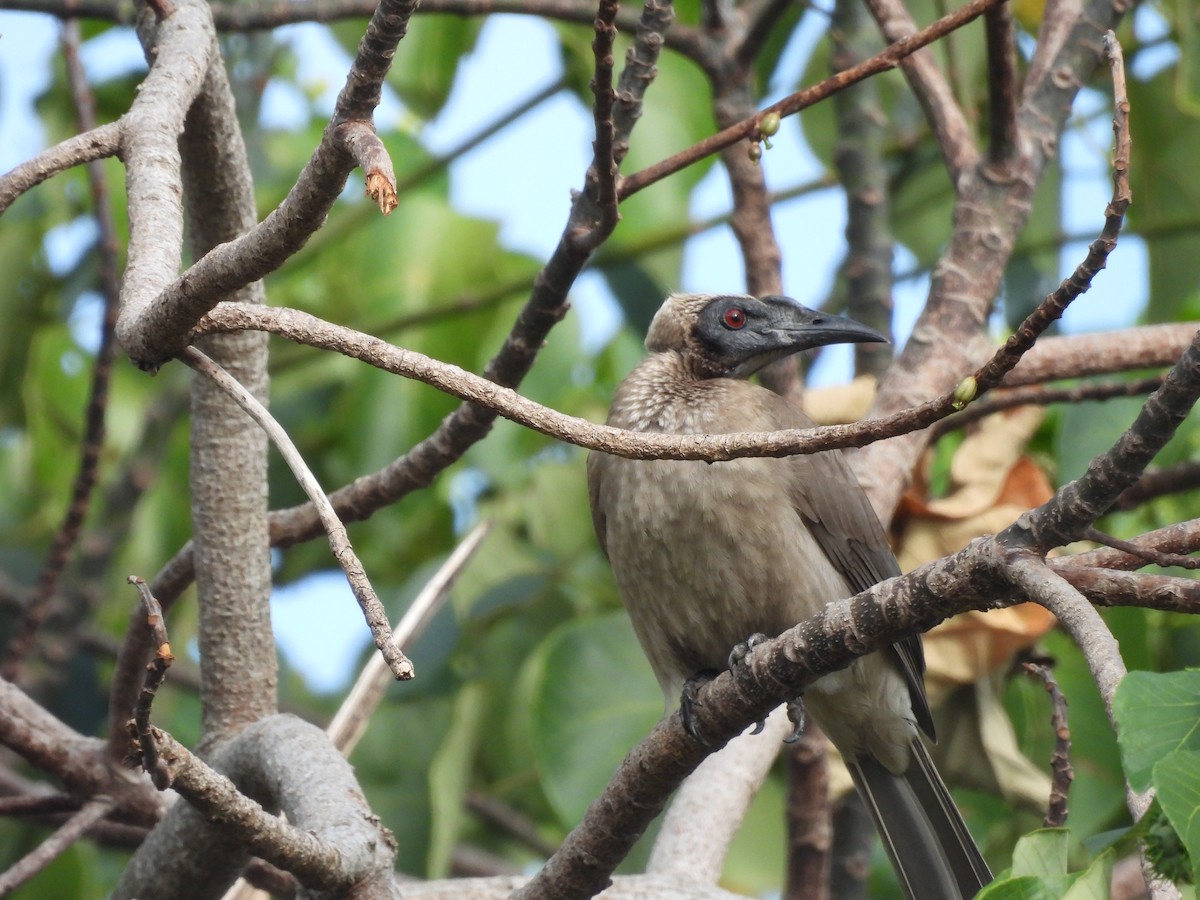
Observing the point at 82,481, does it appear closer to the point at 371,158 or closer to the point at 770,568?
the point at 770,568

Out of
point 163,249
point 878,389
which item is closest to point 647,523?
point 878,389

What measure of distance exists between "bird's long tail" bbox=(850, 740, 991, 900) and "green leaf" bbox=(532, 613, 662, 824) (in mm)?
760

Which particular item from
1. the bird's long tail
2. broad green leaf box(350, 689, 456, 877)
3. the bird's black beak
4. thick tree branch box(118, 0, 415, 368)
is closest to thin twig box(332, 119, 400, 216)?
thick tree branch box(118, 0, 415, 368)

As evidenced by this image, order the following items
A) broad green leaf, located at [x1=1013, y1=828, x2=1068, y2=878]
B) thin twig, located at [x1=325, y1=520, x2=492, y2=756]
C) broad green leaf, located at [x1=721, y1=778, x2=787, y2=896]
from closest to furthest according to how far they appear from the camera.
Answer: broad green leaf, located at [x1=1013, y1=828, x2=1068, y2=878] → thin twig, located at [x1=325, y1=520, x2=492, y2=756] → broad green leaf, located at [x1=721, y1=778, x2=787, y2=896]

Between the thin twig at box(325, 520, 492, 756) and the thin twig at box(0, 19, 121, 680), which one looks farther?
the thin twig at box(0, 19, 121, 680)

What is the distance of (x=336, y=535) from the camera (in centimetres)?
187

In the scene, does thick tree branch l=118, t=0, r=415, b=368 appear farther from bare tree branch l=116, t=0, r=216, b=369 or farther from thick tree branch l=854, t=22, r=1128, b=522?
thick tree branch l=854, t=22, r=1128, b=522

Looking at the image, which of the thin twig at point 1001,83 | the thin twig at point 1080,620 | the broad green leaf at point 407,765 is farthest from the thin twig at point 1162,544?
the broad green leaf at point 407,765

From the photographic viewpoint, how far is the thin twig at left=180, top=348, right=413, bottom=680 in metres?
1.73

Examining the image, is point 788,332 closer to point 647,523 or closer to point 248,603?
point 647,523

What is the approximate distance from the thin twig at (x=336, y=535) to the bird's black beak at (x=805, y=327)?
7.64 feet

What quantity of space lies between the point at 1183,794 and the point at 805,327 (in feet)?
9.10

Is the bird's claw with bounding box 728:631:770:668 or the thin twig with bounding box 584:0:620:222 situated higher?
the thin twig with bounding box 584:0:620:222

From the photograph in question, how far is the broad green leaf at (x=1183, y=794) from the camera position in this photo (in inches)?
59.8
